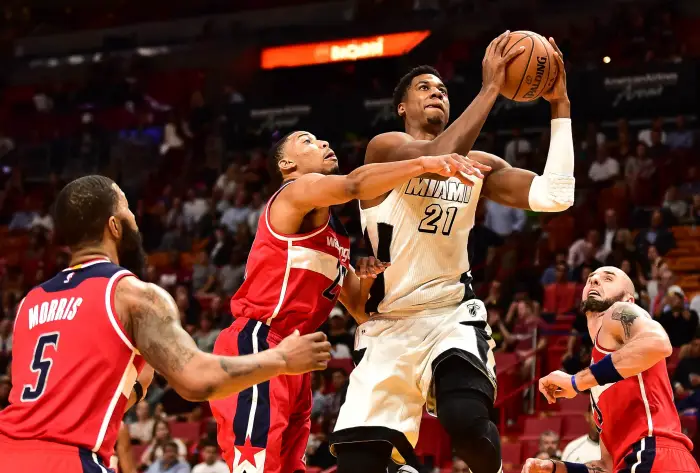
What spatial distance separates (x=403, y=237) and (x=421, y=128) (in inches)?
25.9

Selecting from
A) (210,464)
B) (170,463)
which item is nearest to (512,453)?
(210,464)

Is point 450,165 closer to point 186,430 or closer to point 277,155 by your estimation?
point 277,155

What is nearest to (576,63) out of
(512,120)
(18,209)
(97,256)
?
(512,120)

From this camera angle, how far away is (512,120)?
17.7 m

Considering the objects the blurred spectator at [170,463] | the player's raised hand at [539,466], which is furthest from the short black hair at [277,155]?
the blurred spectator at [170,463]

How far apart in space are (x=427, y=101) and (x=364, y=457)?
6.52 ft

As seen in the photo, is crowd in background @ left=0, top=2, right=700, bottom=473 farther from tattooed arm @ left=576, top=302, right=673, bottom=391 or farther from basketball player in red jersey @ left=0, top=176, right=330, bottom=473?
basketball player in red jersey @ left=0, top=176, right=330, bottom=473

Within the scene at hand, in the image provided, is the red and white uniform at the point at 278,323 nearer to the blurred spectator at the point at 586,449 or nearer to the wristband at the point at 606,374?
the wristband at the point at 606,374

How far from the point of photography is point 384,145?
572cm

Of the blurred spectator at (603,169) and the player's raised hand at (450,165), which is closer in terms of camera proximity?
the player's raised hand at (450,165)

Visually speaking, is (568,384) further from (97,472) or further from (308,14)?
(308,14)

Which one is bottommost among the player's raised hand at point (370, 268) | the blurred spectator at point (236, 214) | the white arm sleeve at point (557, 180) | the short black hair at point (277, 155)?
the player's raised hand at point (370, 268)

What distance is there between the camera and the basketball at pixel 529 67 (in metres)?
5.42

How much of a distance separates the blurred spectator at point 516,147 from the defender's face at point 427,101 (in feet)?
34.2
